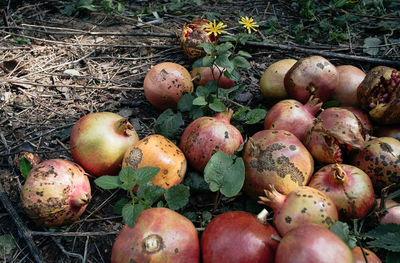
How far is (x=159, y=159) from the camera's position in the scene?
2.25m

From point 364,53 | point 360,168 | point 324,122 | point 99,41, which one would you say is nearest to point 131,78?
point 99,41

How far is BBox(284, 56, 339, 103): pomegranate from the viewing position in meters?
A: 2.78

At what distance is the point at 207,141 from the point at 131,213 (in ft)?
2.63

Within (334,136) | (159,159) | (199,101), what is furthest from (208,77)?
(334,136)

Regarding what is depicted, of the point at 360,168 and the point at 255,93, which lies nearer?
the point at 360,168

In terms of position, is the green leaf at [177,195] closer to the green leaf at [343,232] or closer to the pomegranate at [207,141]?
the pomegranate at [207,141]

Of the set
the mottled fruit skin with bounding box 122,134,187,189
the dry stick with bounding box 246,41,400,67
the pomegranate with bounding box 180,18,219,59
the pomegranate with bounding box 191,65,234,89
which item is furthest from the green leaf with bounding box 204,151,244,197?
the dry stick with bounding box 246,41,400,67

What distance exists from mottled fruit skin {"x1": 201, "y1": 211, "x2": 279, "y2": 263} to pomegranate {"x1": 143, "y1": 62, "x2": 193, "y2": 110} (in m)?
1.47

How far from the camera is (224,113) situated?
8.82 feet

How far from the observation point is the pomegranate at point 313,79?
2.78m

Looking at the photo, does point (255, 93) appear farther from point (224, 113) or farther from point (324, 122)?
point (324, 122)

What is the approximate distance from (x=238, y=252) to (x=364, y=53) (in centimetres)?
314

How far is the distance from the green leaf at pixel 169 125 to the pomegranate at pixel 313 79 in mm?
1036

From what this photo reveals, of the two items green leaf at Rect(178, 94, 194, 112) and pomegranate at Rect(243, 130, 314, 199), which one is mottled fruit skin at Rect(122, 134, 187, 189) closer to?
pomegranate at Rect(243, 130, 314, 199)
